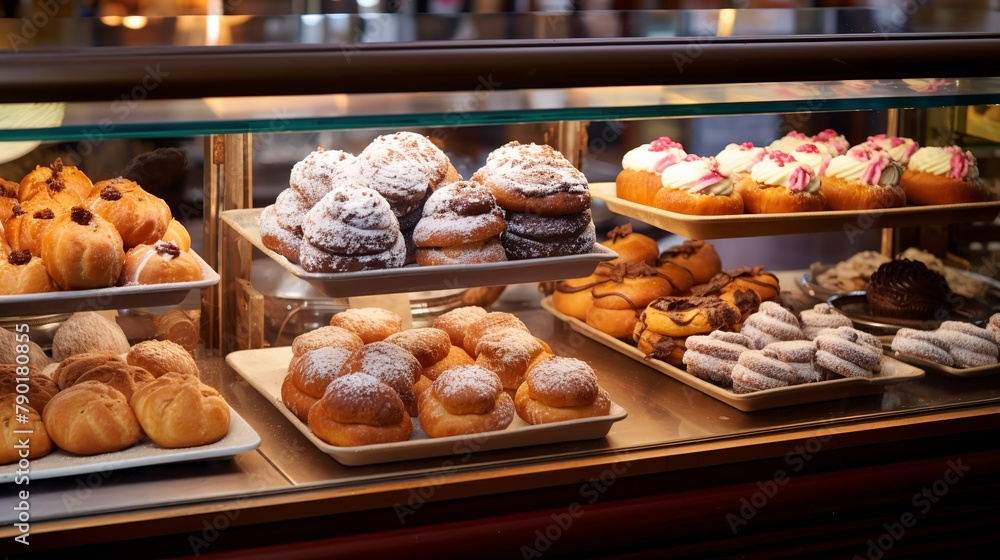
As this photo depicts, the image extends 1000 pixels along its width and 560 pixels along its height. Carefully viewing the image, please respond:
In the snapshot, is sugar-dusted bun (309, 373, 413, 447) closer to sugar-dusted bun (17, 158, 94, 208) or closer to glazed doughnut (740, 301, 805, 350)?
sugar-dusted bun (17, 158, 94, 208)

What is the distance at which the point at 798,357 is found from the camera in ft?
7.59

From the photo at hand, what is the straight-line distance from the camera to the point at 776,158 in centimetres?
257

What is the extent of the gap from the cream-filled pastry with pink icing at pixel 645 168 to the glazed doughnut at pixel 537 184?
1.48ft

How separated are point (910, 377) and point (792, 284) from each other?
905 mm

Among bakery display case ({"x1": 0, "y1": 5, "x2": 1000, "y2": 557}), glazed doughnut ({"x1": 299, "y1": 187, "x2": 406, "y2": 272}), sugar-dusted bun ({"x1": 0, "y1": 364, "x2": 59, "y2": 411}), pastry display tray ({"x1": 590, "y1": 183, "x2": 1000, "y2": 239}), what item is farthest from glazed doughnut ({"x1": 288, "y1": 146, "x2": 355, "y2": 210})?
pastry display tray ({"x1": 590, "y1": 183, "x2": 1000, "y2": 239})

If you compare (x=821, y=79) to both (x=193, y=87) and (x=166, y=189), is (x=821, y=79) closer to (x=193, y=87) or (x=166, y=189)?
(x=193, y=87)

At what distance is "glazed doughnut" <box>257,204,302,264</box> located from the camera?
1.97 metres

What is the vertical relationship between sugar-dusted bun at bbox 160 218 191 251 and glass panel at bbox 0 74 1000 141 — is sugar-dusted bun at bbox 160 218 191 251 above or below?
below

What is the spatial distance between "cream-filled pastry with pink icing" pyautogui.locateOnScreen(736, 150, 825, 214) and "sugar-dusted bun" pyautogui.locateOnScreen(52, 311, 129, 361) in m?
1.51

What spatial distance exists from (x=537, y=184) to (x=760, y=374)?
672 millimetres

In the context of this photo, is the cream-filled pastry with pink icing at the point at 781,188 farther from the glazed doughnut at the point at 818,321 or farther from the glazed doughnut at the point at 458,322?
the glazed doughnut at the point at 458,322

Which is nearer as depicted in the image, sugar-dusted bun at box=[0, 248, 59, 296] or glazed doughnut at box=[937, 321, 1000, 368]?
sugar-dusted bun at box=[0, 248, 59, 296]

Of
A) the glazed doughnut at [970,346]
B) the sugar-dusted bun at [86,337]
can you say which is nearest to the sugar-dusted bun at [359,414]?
the sugar-dusted bun at [86,337]

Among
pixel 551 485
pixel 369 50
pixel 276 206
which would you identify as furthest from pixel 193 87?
pixel 551 485
